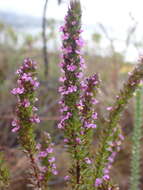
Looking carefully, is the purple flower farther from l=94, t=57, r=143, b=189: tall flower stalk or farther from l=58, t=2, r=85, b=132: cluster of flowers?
l=58, t=2, r=85, b=132: cluster of flowers

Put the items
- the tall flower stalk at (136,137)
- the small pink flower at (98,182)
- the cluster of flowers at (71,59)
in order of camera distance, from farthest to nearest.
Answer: the tall flower stalk at (136,137)
the small pink flower at (98,182)
the cluster of flowers at (71,59)

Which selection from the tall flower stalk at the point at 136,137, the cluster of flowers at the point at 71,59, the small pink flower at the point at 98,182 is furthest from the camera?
the tall flower stalk at the point at 136,137

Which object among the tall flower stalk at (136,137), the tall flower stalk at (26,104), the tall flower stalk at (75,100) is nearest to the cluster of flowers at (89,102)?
the tall flower stalk at (75,100)

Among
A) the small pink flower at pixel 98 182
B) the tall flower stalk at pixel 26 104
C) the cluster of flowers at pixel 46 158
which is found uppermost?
the tall flower stalk at pixel 26 104

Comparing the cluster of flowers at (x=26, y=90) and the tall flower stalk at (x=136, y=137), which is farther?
the tall flower stalk at (x=136, y=137)

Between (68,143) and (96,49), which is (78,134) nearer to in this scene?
(68,143)

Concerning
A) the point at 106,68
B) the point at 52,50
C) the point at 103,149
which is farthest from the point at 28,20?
the point at 103,149

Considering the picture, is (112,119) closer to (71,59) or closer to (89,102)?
(89,102)

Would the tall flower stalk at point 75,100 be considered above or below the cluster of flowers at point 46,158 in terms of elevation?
above

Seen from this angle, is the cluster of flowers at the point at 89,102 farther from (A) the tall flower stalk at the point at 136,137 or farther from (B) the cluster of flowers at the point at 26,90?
(A) the tall flower stalk at the point at 136,137
